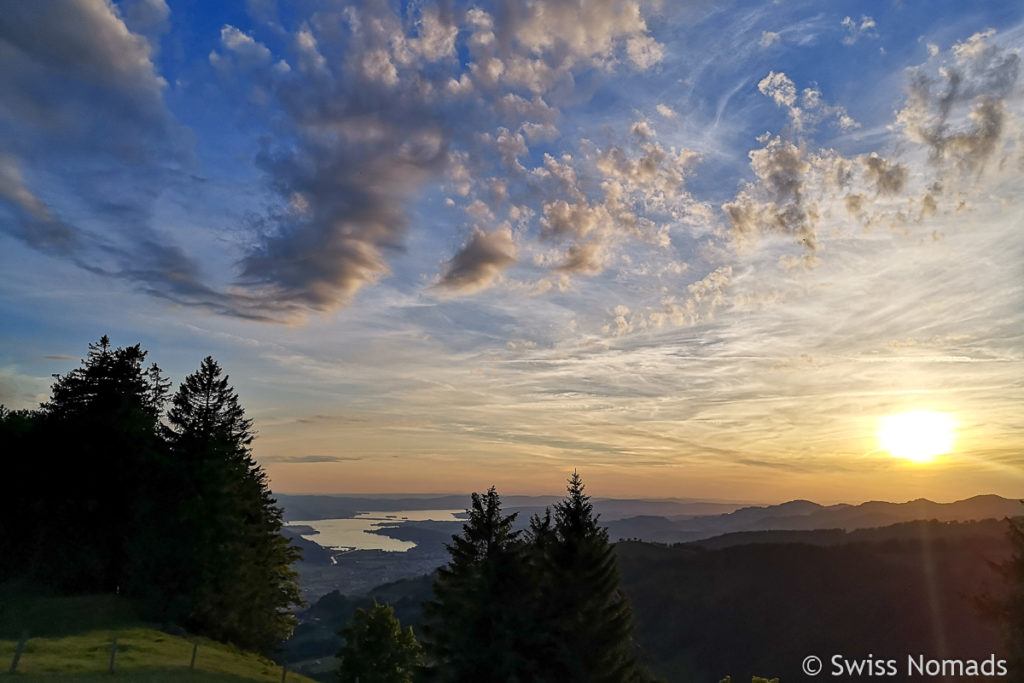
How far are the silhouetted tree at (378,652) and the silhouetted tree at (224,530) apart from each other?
7285 millimetres

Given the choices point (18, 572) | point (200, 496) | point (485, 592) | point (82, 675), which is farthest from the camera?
point (18, 572)

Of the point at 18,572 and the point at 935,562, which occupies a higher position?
the point at 18,572

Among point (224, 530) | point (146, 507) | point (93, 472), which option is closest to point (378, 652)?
point (224, 530)

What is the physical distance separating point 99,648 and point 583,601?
25979mm

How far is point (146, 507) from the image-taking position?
4081 cm

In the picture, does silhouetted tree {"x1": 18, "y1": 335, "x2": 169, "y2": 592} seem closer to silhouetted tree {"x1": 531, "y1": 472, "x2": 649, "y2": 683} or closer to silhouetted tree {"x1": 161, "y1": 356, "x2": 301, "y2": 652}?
silhouetted tree {"x1": 161, "y1": 356, "x2": 301, "y2": 652}

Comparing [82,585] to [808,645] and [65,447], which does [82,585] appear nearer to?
[65,447]

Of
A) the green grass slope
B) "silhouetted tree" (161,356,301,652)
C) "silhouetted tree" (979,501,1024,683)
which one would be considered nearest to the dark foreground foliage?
the green grass slope

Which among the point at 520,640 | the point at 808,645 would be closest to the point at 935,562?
the point at 808,645

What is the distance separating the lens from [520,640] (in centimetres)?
3167

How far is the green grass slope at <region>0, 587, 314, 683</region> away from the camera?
24.0 m

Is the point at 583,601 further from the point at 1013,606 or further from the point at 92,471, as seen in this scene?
the point at 92,471

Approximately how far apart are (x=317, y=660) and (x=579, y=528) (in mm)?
165772

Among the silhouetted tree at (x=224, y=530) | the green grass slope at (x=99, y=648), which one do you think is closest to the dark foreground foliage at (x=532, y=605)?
the green grass slope at (x=99, y=648)
